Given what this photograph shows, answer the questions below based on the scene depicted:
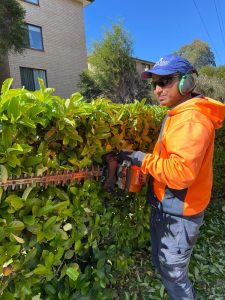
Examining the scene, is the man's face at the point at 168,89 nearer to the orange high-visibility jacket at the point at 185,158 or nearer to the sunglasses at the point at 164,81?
the sunglasses at the point at 164,81

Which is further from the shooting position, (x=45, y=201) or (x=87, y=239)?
(x=87, y=239)

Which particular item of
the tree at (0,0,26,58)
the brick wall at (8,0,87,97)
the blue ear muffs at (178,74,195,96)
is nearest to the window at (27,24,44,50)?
the brick wall at (8,0,87,97)

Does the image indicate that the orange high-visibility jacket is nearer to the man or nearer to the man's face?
the man

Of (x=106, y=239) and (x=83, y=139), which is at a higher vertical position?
(x=83, y=139)

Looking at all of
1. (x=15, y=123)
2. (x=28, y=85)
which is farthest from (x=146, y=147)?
(x=28, y=85)

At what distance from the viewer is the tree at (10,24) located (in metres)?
14.9

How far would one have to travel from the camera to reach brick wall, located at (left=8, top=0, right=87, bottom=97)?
23.4 metres

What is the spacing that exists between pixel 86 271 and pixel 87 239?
0.82ft

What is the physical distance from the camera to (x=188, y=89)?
2.28m

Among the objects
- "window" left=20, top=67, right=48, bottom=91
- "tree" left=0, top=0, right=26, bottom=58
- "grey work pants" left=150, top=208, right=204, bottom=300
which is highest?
"tree" left=0, top=0, right=26, bottom=58

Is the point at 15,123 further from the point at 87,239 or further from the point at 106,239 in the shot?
the point at 106,239

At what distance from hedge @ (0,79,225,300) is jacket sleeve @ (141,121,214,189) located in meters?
0.58

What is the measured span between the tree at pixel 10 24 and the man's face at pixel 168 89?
14.5 m

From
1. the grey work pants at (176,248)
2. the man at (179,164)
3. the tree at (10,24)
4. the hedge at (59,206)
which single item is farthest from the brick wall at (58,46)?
the grey work pants at (176,248)
